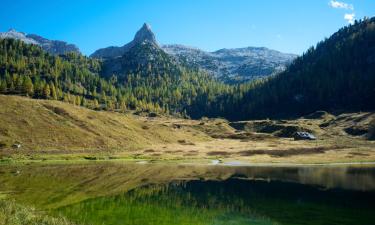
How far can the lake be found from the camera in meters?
43.2

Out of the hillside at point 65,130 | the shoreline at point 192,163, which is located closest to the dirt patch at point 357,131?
→ the shoreline at point 192,163

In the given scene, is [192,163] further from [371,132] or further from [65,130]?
[371,132]

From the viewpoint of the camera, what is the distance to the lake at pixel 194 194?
43.2m

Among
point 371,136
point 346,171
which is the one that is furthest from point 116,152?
point 371,136

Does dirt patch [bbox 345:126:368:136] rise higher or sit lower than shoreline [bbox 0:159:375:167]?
higher

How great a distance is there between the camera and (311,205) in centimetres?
5022

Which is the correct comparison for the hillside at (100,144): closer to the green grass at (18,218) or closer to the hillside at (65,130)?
the hillside at (65,130)

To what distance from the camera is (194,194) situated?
6075cm

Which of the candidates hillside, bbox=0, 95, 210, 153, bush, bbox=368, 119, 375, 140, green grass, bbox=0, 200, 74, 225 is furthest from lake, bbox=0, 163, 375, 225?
bush, bbox=368, 119, 375, 140

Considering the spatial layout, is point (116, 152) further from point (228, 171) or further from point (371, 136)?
point (371, 136)

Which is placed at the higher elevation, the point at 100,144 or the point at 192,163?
the point at 100,144

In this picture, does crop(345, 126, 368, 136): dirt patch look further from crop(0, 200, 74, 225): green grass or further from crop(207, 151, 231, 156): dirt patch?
crop(0, 200, 74, 225): green grass

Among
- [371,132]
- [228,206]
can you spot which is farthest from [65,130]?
[371,132]

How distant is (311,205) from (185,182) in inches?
1153
